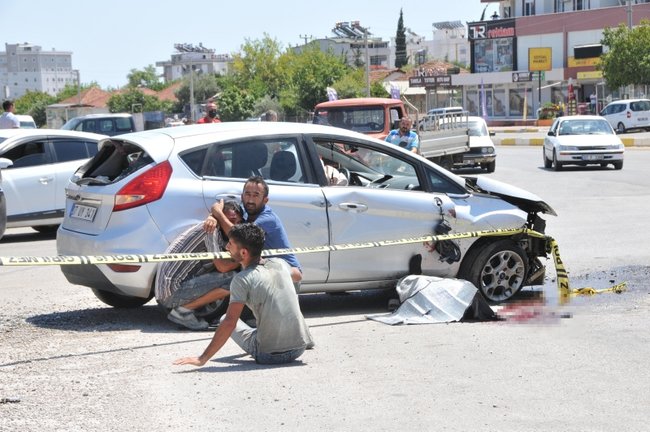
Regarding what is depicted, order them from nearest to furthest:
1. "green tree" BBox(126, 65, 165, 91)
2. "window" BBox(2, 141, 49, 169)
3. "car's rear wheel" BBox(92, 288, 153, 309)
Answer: "car's rear wheel" BBox(92, 288, 153, 309) → "window" BBox(2, 141, 49, 169) → "green tree" BBox(126, 65, 165, 91)

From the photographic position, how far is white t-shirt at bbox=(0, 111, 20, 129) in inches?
789

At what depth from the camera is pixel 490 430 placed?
17.7ft

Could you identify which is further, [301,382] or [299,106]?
[299,106]

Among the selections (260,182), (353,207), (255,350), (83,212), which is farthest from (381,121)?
(255,350)

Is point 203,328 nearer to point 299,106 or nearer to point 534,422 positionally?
point 534,422

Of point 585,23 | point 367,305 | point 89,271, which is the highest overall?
point 585,23

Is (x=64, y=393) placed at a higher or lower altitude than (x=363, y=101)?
lower

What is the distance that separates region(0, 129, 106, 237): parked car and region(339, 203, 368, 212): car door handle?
781 cm

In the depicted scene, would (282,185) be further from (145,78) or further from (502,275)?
(145,78)

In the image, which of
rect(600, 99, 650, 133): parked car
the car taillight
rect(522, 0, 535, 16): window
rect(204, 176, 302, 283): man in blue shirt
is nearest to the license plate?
the car taillight

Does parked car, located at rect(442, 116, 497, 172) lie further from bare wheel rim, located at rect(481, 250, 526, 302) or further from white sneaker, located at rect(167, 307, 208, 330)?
white sneaker, located at rect(167, 307, 208, 330)

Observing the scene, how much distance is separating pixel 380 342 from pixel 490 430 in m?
2.37

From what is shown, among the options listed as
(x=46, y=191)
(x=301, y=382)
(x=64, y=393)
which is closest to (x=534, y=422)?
(x=301, y=382)

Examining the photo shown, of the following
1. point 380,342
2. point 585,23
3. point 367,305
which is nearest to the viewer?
point 380,342
